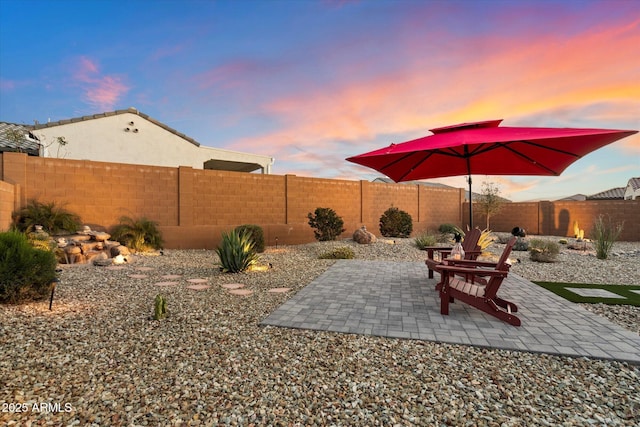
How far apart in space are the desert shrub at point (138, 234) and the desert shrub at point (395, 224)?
8668 mm

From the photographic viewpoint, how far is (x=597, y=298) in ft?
15.0

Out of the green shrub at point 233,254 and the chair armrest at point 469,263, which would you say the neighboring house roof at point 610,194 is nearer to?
the chair armrest at point 469,263

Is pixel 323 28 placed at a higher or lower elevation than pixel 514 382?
higher

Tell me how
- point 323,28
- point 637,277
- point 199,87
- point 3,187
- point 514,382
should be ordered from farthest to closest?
point 199,87
point 323,28
point 3,187
point 637,277
point 514,382

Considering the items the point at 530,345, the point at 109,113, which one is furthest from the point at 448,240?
the point at 109,113

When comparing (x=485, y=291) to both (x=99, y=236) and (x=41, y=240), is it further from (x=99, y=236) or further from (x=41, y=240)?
(x=99, y=236)

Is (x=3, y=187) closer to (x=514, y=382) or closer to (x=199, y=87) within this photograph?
(x=199, y=87)

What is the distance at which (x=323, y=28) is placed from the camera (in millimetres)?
7754

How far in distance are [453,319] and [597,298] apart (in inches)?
107

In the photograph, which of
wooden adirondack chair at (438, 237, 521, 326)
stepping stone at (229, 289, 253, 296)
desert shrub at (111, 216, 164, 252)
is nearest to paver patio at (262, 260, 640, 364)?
wooden adirondack chair at (438, 237, 521, 326)

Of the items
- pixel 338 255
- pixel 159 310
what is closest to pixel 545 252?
pixel 338 255

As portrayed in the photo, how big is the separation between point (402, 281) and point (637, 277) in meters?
5.00

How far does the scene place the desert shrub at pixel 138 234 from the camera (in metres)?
8.99

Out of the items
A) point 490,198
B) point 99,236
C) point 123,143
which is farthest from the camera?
point 490,198
